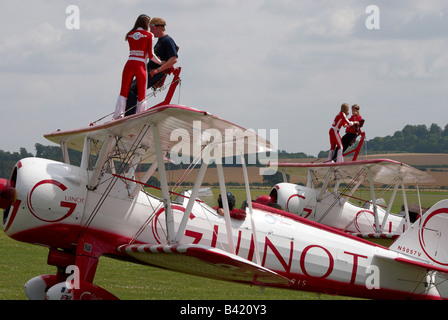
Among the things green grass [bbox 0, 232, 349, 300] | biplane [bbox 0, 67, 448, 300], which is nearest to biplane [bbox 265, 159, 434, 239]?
green grass [bbox 0, 232, 349, 300]

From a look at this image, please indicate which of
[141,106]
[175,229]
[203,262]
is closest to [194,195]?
[203,262]

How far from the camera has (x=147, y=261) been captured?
8.95m

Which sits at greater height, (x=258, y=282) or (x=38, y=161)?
(x=38, y=161)

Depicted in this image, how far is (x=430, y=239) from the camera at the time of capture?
10.6 metres

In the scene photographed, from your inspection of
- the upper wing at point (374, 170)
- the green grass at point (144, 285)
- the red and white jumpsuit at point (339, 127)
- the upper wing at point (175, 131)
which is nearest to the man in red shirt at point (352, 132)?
the red and white jumpsuit at point (339, 127)

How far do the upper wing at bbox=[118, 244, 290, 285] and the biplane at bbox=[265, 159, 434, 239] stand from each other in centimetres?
694

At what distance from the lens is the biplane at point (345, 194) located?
16.2 m

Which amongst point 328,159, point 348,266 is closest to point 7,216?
point 348,266

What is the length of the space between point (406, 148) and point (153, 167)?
9108cm

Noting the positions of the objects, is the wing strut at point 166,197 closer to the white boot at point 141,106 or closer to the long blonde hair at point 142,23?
the white boot at point 141,106

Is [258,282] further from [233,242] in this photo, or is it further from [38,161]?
[38,161]

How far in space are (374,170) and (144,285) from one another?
689 cm
